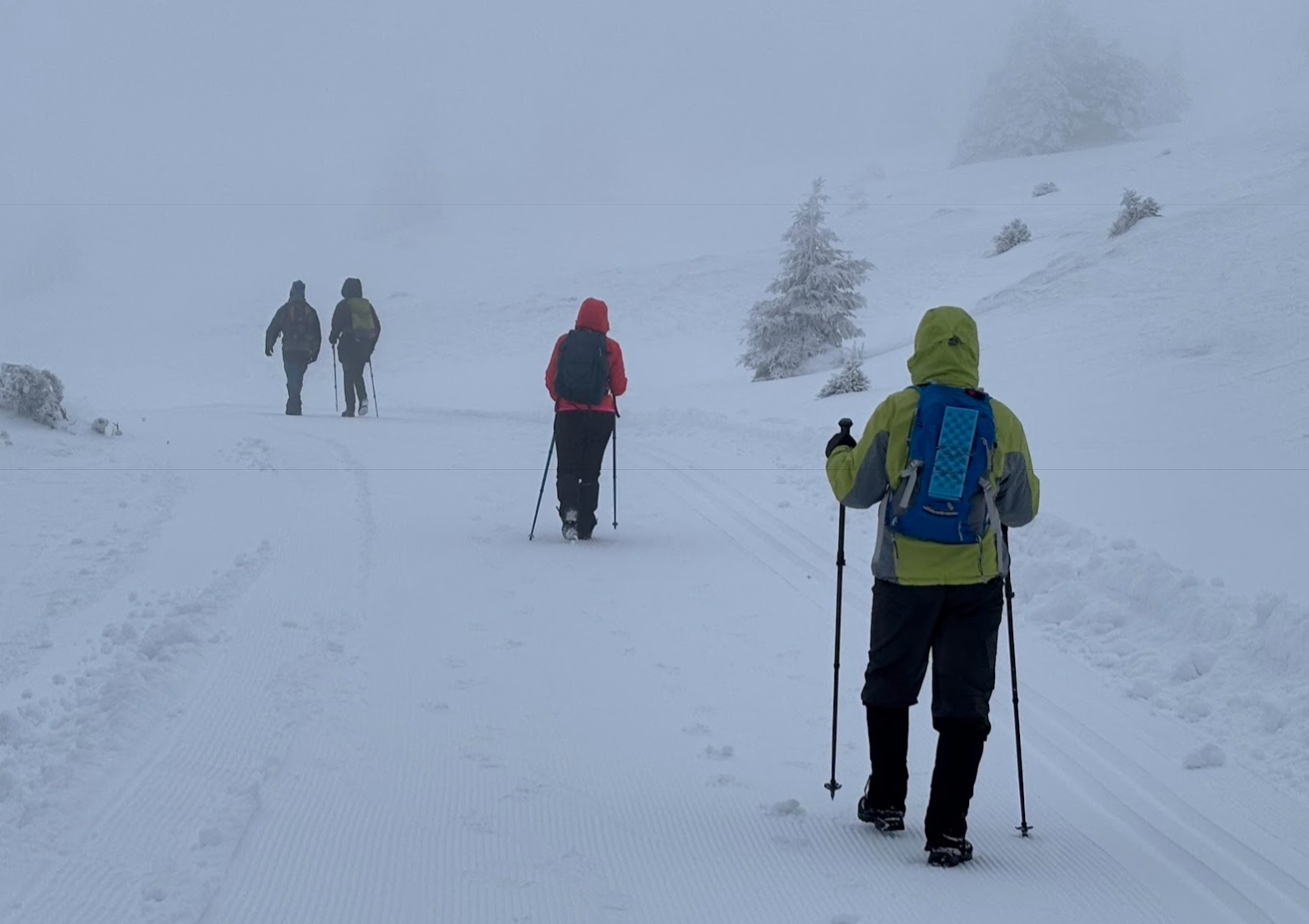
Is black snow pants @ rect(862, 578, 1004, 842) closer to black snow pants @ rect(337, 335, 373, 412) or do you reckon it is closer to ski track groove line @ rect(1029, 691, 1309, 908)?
ski track groove line @ rect(1029, 691, 1309, 908)

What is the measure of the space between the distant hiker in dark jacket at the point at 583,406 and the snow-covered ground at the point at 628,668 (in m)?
0.36

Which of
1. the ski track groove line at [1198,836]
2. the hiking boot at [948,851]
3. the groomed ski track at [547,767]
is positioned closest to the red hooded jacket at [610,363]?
the groomed ski track at [547,767]

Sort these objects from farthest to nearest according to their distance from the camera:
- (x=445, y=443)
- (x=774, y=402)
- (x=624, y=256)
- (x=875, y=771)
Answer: (x=624, y=256) → (x=774, y=402) → (x=445, y=443) → (x=875, y=771)

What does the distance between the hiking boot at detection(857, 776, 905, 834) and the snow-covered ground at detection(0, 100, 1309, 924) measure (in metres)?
0.06

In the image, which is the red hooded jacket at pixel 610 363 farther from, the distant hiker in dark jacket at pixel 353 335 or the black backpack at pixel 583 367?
the distant hiker in dark jacket at pixel 353 335

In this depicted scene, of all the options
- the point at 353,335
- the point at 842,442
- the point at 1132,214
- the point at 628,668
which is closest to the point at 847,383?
the point at 353,335

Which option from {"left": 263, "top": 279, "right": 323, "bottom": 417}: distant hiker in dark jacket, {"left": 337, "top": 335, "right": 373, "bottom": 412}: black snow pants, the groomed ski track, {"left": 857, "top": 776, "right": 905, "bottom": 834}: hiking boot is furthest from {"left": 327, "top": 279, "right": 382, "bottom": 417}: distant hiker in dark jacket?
{"left": 857, "top": 776, "right": 905, "bottom": 834}: hiking boot

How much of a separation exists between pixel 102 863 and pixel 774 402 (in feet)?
55.6

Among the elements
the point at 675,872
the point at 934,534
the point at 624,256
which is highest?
the point at 624,256

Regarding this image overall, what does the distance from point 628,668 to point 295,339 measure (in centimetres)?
1569

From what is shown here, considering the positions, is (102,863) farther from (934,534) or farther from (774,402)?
(774,402)

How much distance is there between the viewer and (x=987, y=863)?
4391mm

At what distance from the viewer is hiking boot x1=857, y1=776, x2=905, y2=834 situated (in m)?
4.60

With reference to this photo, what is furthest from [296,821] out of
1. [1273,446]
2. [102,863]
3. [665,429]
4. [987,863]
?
[665,429]
